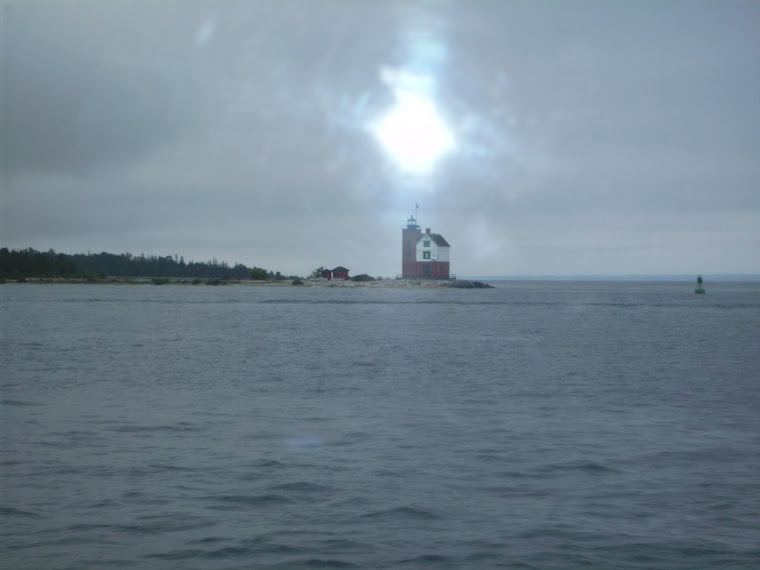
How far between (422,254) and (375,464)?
99.4 metres

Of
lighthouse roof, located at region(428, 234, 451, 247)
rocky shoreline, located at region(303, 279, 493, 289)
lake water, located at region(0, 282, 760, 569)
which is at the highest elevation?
lighthouse roof, located at region(428, 234, 451, 247)

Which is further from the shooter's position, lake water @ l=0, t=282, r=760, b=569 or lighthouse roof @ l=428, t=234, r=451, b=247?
lighthouse roof @ l=428, t=234, r=451, b=247

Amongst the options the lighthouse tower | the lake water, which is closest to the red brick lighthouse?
the lighthouse tower

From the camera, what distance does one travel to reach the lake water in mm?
8914

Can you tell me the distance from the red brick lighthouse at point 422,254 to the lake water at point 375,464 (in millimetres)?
82453

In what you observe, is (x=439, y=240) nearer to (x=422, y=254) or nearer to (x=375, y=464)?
(x=422, y=254)

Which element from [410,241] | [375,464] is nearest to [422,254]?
[410,241]

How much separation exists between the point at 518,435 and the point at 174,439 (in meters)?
6.23

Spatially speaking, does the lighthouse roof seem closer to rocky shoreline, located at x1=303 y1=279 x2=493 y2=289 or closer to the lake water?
rocky shoreline, located at x1=303 y1=279 x2=493 y2=289

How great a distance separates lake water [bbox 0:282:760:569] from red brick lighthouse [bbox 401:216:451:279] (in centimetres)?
8245

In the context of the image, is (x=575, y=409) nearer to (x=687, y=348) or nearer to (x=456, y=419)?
(x=456, y=419)

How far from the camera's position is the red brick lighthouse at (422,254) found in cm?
10938

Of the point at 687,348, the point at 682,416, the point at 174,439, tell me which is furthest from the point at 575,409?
the point at 687,348

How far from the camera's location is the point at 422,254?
111250mm
